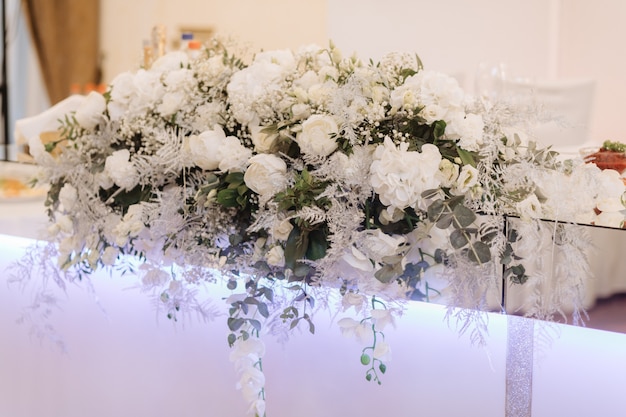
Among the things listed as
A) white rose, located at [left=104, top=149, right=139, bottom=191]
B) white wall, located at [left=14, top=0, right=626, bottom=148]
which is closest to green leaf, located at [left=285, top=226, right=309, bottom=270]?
white rose, located at [left=104, top=149, right=139, bottom=191]

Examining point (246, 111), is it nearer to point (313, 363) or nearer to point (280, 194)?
point (280, 194)

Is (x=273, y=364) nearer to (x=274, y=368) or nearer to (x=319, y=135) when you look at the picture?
(x=274, y=368)

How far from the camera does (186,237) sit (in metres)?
1.20

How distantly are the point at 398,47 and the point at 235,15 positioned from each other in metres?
1.86

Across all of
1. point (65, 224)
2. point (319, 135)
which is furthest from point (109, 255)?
point (319, 135)

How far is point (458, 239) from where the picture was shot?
974 mm

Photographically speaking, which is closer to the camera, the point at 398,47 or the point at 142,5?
the point at 398,47

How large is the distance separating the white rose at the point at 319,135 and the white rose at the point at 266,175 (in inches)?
1.8

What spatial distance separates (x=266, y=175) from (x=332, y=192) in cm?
11

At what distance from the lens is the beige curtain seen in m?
6.11

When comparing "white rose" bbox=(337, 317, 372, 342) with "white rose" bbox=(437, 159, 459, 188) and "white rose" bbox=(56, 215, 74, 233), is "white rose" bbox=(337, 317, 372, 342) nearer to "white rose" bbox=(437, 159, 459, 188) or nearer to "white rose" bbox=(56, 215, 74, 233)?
"white rose" bbox=(437, 159, 459, 188)

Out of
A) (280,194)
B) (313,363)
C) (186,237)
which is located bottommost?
(313,363)

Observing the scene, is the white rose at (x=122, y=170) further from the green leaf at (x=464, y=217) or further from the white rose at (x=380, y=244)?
the green leaf at (x=464, y=217)

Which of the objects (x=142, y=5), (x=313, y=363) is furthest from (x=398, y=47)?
(x=313, y=363)
